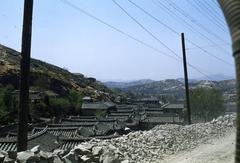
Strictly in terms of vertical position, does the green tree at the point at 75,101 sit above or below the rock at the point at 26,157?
above

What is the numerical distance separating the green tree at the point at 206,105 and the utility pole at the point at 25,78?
51.8 m

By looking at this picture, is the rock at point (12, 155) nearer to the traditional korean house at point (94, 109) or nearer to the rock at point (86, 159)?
the rock at point (86, 159)

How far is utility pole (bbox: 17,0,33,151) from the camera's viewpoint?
11344 millimetres

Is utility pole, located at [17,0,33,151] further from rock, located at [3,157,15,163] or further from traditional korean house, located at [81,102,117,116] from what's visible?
traditional korean house, located at [81,102,117,116]

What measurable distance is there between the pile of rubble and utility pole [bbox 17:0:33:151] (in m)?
1.13

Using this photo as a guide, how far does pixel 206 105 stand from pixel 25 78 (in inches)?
2099

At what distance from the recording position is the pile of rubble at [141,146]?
448 inches

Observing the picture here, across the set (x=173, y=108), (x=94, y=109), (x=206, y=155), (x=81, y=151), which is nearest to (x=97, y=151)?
(x=81, y=151)

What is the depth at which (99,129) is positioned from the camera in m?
43.1

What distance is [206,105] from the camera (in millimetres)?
62375

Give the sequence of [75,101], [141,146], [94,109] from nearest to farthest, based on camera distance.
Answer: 1. [141,146]
2. [94,109]
3. [75,101]

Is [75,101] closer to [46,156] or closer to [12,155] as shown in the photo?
[46,156]

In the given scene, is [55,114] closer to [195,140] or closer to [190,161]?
[195,140]

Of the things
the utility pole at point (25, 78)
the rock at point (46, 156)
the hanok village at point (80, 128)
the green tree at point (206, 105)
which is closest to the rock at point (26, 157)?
the rock at point (46, 156)
